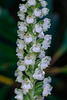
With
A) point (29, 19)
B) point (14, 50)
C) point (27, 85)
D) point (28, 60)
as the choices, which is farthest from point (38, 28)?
point (14, 50)

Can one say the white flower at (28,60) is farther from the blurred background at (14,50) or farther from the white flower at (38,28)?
the blurred background at (14,50)

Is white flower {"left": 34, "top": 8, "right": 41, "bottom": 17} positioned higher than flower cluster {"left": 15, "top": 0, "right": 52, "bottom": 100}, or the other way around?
white flower {"left": 34, "top": 8, "right": 41, "bottom": 17}

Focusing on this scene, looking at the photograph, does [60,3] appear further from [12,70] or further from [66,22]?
[12,70]

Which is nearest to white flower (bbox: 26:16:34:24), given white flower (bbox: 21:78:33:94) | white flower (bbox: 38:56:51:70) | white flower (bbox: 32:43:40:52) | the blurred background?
white flower (bbox: 32:43:40:52)

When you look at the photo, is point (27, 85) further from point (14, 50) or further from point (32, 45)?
point (14, 50)

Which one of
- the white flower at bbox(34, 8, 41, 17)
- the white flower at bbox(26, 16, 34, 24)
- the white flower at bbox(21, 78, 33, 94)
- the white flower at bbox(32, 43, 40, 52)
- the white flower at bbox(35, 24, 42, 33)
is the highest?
the white flower at bbox(34, 8, 41, 17)

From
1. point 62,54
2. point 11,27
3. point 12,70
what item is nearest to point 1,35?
point 11,27

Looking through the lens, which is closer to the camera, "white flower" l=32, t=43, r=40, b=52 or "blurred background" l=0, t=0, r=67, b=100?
"white flower" l=32, t=43, r=40, b=52

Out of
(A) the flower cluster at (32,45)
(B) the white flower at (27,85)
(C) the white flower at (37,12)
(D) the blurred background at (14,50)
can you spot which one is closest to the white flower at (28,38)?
(A) the flower cluster at (32,45)

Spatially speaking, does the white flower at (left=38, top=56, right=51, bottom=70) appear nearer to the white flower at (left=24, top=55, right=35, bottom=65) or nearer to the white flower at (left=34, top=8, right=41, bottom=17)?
the white flower at (left=24, top=55, right=35, bottom=65)
